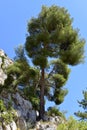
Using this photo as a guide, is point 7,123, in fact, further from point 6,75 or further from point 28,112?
point 6,75

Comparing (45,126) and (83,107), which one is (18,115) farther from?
(83,107)

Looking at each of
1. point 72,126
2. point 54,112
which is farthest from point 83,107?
point 72,126

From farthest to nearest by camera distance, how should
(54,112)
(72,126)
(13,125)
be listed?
(54,112) < (13,125) < (72,126)

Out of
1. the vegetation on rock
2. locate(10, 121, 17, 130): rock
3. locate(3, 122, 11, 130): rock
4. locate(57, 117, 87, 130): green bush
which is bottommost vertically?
locate(57, 117, 87, 130): green bush

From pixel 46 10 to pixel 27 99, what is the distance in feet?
23.4

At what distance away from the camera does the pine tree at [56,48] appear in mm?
29688

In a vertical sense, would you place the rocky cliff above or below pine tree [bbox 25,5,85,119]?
below

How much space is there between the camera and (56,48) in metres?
30.2

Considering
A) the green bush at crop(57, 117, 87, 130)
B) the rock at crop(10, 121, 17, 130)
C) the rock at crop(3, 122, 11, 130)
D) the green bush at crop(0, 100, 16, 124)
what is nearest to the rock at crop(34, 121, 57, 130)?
the rock at crop(10, 121, 17, 130)

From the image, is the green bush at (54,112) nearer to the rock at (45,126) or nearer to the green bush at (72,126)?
the rock at (45,126)

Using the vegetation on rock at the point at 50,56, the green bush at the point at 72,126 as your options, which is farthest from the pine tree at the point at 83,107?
the green bush at the point at 72,126

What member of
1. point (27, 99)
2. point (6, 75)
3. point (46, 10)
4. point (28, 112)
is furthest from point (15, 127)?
point (46, 10)

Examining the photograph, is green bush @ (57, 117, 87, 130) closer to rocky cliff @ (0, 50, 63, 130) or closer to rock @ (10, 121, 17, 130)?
rocky cliff @ (0, 50, 63, 130)

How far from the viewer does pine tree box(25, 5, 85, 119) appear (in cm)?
2969
